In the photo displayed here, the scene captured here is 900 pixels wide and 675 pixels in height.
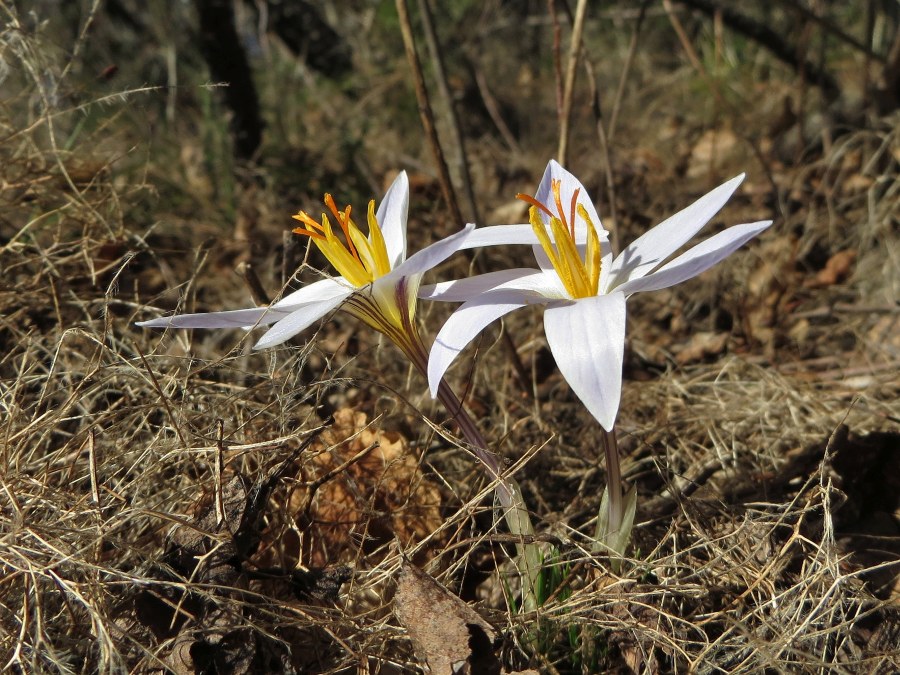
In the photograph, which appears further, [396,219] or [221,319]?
[396,219]

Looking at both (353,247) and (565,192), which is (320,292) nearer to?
(353,247)

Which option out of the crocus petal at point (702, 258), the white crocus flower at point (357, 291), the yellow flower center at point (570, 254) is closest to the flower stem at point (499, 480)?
the white crocus flower at point (357, 291)

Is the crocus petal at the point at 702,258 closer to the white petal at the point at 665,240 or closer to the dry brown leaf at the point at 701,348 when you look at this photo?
the white petal at the point at 665,240

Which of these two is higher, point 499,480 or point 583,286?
point 583,286

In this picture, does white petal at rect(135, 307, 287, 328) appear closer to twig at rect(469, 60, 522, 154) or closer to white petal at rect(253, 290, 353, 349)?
white petal at rect(253, 290, 353, 349)

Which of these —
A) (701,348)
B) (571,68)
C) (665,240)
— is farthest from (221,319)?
(701,348)

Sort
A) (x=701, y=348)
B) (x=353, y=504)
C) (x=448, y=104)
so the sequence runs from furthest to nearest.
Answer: (x=701, y=348), (x=448, y=104), (x=353, y=504)
